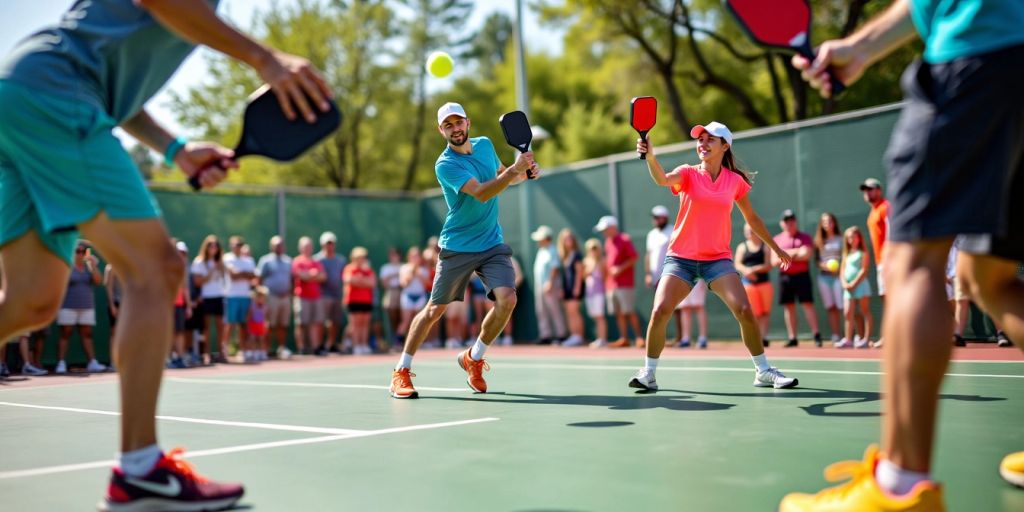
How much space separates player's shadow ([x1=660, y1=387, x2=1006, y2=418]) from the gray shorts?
59.6 inches

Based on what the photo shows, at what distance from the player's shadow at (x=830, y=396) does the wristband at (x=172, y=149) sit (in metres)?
3.82

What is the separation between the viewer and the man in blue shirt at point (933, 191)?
2818 millimetres

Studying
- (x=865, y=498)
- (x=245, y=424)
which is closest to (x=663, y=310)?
(x=245, y=424)

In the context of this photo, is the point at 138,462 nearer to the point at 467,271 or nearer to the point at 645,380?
the point at 467,271

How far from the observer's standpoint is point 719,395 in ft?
22.7

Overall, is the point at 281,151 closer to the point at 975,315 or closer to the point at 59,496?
the point at 59,496

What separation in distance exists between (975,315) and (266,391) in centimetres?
870

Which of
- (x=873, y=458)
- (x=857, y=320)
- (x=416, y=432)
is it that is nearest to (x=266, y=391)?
(x=416, y=432)

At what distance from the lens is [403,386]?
759 cm

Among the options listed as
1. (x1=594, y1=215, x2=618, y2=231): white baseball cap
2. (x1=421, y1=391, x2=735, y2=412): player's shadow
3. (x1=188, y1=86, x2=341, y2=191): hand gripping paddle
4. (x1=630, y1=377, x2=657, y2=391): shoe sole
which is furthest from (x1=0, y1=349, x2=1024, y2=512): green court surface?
(x1=594, y1=215, x2=618, y2=231): white baseball cap

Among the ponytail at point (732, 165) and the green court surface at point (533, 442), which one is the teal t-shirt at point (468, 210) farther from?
the ponytail at point (732, 165)

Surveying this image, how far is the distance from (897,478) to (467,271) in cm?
503

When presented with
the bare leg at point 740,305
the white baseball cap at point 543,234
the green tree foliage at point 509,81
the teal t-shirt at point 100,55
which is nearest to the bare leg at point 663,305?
the bare leg at point 740,305

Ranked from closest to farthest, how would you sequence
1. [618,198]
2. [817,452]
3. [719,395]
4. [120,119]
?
1. [120,119]
2. [817,452]
3. [719,395]
4. [618,198]
